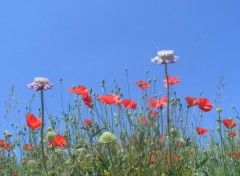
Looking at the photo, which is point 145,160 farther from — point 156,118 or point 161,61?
point 161,61

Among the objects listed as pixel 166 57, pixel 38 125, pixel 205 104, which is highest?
Answer: pixel 166 57

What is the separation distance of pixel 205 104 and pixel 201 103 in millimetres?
38

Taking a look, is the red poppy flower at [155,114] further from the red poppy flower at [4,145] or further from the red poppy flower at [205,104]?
the red poppy flower at [4,145]

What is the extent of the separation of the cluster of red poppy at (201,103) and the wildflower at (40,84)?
52.8 inches

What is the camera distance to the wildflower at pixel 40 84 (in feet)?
8.32

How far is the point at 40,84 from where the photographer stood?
254cm

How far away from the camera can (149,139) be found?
349 cm

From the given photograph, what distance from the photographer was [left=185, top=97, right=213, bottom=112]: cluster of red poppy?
11.6ft

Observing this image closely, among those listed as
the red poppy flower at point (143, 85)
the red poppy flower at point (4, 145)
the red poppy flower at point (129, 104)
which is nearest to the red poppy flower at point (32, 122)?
the red poppy flower at point (129, 104)

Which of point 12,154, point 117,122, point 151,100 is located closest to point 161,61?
point 151,100

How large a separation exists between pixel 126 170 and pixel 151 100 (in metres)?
0.63

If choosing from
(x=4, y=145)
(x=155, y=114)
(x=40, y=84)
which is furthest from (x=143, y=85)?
(x=4, y=145)

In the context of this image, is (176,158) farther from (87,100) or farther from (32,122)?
(32,122)

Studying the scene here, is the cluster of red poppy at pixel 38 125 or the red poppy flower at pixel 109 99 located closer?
the cluster of red poppy at pixel 38 125
